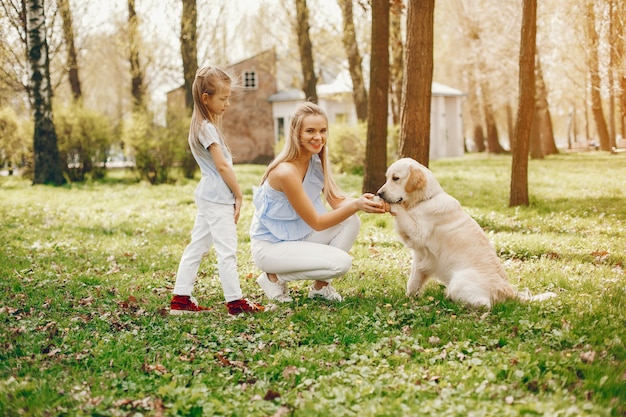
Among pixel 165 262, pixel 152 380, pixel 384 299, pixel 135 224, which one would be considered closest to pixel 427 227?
pixel 384 299

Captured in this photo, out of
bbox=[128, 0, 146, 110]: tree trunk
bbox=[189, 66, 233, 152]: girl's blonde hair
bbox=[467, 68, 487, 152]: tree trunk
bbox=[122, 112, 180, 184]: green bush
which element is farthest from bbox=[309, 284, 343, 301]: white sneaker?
bbox=[467, 68, 487, 152]: tree trunk

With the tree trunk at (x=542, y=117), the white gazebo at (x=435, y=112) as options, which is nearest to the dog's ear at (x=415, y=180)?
the tree trunk at (x=542, y=117)

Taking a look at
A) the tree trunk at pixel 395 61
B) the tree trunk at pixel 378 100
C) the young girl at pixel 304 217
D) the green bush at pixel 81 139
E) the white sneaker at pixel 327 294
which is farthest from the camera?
the tree trunk at pixel 395 61

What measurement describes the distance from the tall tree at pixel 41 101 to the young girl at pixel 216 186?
44.9 ft

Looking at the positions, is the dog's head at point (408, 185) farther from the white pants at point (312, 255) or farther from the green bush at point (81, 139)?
the green bush at point (81, 139)

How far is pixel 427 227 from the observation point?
531 cm

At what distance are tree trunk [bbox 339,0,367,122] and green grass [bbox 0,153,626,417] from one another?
13.8 metres

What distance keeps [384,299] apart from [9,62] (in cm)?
1946

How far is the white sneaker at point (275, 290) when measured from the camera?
5.71 metres

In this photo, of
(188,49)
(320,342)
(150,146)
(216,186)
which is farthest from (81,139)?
(320,342)

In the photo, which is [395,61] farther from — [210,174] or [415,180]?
[210,174]

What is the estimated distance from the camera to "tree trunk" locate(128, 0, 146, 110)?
20.0 m

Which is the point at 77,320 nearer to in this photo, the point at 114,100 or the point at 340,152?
the point at 340,152

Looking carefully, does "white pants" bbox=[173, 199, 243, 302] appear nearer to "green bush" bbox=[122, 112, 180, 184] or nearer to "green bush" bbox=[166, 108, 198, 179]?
"green bush" bbox=[122, 112, 180, 184]
